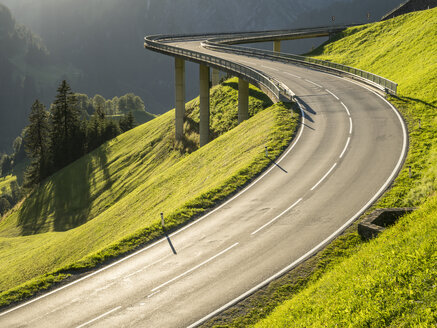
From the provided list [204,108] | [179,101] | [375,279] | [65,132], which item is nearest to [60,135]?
[65,132]

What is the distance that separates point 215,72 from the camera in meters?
82.2

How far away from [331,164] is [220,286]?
12.8m

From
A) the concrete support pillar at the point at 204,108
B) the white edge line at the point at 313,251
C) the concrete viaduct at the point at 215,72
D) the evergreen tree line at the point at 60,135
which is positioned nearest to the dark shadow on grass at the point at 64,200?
the evergreen tree line at the point at 60,135

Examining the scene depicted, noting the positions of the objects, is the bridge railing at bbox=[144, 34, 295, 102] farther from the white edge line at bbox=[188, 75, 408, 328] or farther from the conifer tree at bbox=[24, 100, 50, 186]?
the conifer tree at bbox=[24, 100, 50, 186]

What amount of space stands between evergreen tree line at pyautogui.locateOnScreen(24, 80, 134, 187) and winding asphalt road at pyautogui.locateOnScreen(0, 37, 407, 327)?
62.9 meters

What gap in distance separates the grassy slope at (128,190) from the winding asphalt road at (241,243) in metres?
1.51

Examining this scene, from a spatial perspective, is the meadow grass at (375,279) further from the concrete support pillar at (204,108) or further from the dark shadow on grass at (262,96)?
the concrete support pillar at (204,108)

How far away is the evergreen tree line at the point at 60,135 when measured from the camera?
77.6 meters

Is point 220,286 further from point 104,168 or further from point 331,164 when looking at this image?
point 104,168

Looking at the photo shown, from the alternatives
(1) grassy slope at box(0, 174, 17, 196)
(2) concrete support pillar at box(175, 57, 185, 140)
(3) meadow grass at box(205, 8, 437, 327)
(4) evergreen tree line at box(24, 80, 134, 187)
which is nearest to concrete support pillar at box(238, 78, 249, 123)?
(2) concrete support pillar at box(175, 57, 185, 140)

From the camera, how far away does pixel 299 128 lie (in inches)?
1251

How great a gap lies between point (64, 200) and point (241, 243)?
5282cm

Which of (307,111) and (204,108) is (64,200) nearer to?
(204,108)

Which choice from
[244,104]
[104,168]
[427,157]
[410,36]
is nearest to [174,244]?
[427,157]
